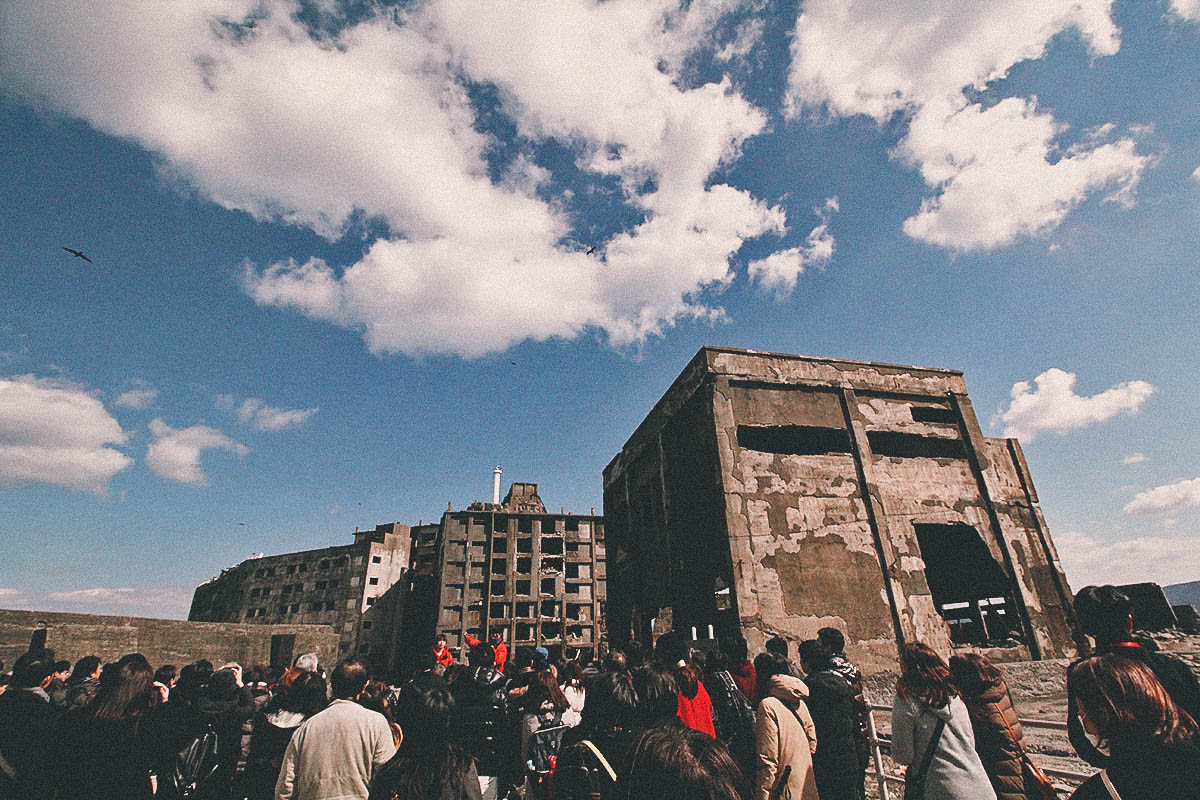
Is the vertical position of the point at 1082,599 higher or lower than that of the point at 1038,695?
Answer: higher

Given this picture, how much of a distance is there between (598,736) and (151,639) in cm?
2113

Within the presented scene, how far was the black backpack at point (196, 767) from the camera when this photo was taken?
3.82 meters

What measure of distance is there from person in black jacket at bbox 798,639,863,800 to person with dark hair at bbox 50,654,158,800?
4441mm

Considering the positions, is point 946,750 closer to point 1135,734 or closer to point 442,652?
point 1135,734

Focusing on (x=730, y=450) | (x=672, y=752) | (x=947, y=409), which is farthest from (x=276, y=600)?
(x=672, y=752)

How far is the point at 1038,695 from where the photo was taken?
10.9 m

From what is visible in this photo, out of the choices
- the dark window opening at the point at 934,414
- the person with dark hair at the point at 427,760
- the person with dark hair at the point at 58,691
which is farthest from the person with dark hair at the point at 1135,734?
the dark window opening at the point at 934,414

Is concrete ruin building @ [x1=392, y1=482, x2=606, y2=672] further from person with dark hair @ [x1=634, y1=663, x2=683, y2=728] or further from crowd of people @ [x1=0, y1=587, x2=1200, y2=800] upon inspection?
person with dark hair @ [x1=634, y1=663, x2=683, y2=728]

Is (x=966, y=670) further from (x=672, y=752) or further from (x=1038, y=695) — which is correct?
(x=1038, y=695)

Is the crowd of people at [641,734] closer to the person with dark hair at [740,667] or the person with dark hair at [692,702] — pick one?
the person with dark hair at [692,702]

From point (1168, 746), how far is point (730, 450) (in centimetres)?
1021

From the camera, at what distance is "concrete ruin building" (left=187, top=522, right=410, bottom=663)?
44.9 meters

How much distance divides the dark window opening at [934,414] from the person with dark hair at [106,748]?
50.6 feet

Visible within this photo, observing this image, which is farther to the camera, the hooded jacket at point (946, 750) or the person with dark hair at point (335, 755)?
the person with dark hair at point (335, 755)
